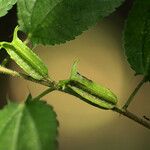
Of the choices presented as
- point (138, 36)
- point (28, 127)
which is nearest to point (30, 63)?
point (28, 127)

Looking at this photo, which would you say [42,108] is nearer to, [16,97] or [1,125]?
[1,125]

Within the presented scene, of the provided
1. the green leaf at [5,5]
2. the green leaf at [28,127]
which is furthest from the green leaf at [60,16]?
the green leaf at [28,127]

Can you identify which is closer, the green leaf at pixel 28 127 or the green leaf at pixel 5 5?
the green leaf at pixel 28 127

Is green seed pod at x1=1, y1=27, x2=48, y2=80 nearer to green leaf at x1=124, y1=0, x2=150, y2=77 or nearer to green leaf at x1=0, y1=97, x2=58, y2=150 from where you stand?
green leaf at x1=0, y1=97, x2=58, y2=150

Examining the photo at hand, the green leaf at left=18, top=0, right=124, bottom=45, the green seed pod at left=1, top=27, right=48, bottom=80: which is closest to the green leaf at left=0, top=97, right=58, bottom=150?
the green seed pod at left=1, top=27, right=48, bottom=80

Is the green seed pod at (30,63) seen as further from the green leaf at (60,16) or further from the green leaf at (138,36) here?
the green leaf at (138,36)

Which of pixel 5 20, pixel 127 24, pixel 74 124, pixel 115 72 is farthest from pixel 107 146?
pixel 127 24
